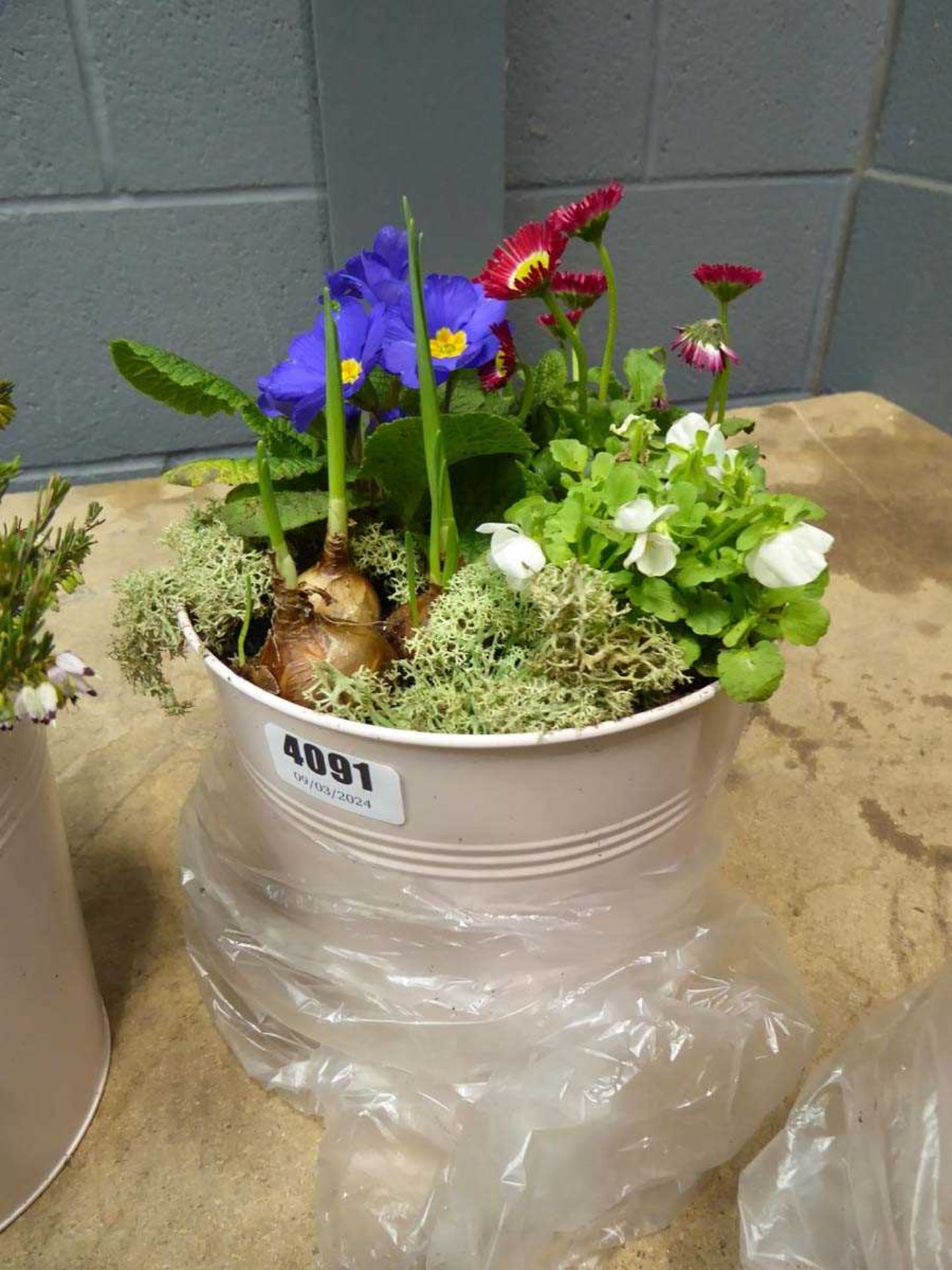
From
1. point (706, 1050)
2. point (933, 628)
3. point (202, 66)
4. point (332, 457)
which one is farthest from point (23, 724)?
point (202, 66)

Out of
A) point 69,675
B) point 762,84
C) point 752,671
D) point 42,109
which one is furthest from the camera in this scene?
point 762,84

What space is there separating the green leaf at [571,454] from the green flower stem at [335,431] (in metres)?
0.13

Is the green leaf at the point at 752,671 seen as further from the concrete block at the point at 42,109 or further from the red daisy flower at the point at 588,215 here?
the concrete block at the point at 42,109

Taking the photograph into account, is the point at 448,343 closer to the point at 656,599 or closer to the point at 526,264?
the point at 526,264

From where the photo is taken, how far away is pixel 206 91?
4.93ft

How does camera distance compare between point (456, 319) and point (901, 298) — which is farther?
point (901, 298)

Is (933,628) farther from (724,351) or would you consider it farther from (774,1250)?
(774,1250)

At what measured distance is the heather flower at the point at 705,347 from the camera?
653 millimetres

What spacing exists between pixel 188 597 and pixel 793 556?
14.7 inches

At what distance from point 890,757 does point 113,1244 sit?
821 mm

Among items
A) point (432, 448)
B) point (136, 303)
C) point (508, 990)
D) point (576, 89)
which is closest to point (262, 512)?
point (432, 448)

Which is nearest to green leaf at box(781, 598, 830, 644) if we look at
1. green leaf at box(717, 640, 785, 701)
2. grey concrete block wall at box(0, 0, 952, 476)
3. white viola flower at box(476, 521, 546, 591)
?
green leaf at box(717, 640, 785, 701)

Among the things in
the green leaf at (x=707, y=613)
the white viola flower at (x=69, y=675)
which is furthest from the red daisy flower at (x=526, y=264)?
the white viola flower at (x=69, y=675)

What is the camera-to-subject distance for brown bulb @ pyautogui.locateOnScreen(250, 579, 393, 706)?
1.94 ft
